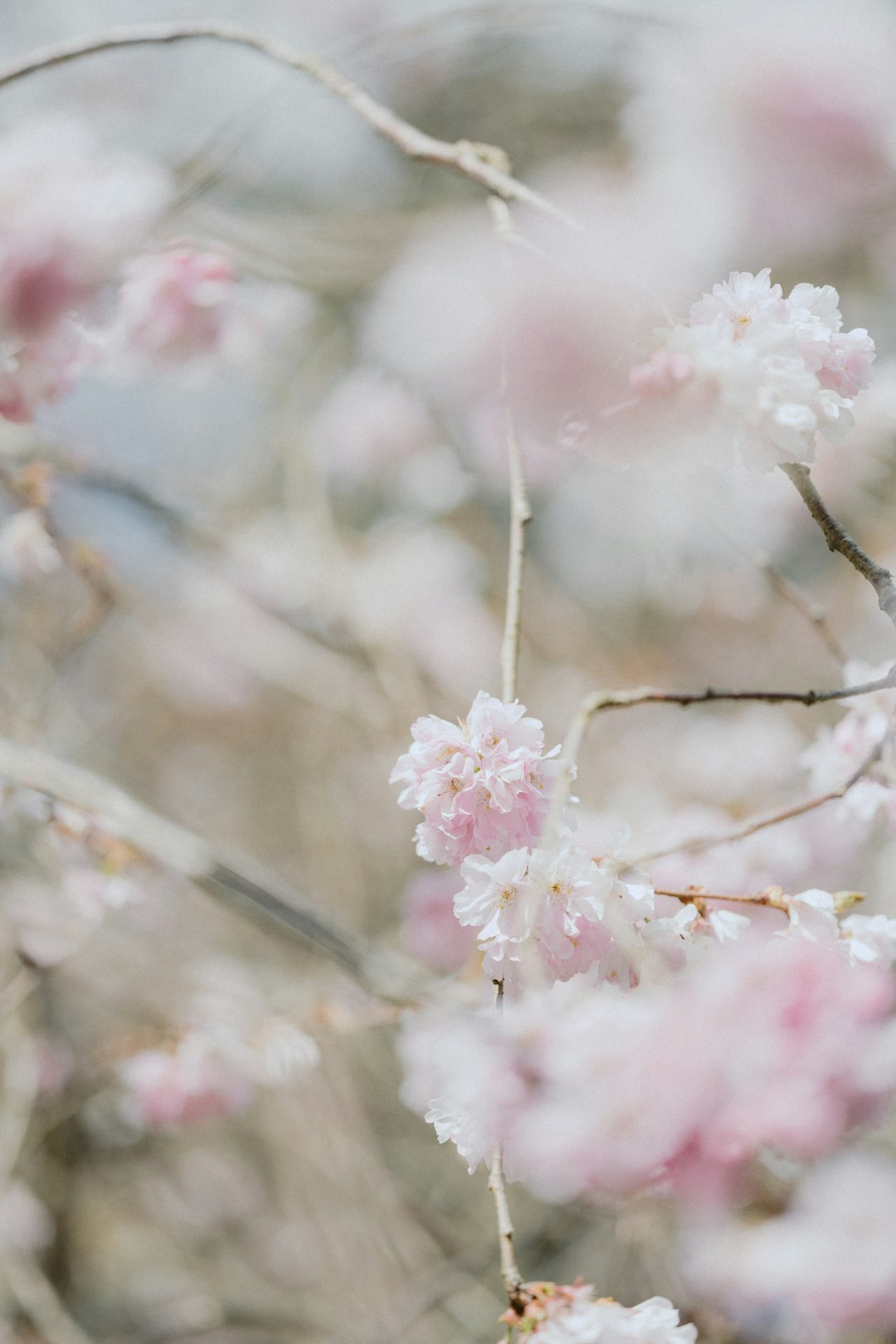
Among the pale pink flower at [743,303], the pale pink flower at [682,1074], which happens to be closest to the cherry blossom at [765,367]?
the pale pink flower at [743,303]

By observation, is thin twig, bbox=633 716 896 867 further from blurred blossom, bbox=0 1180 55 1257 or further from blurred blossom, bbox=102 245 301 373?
blurred blossom, bbox=0 1180 55 1257

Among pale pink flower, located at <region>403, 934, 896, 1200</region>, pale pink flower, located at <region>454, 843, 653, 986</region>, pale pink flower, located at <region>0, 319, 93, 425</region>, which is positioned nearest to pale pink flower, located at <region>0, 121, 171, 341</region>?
pale pink flower, located at <region>0, 319, 93, 425</region>

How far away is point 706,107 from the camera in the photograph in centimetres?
241

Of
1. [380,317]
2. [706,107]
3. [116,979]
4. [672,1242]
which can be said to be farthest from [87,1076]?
[706,107]

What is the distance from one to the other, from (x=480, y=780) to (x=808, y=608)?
27.1 inches

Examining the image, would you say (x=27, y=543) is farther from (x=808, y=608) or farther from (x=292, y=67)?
(x=808, y=608)

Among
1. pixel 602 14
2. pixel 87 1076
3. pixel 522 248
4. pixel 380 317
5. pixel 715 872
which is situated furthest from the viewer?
pixel 380 317

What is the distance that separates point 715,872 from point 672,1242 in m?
0.68

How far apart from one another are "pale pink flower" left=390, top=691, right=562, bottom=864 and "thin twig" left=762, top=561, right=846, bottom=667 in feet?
1.95

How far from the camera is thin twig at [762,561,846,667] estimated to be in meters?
1.20

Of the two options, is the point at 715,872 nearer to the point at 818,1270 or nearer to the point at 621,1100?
the point at 818,1270

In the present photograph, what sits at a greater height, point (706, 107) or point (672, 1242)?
point (706, 107)

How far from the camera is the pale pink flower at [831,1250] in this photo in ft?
2.88

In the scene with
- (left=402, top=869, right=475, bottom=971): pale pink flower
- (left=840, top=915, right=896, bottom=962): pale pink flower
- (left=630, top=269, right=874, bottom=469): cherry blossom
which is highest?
(left=630, top=269, right=874, bottom=469): cherry blossom
